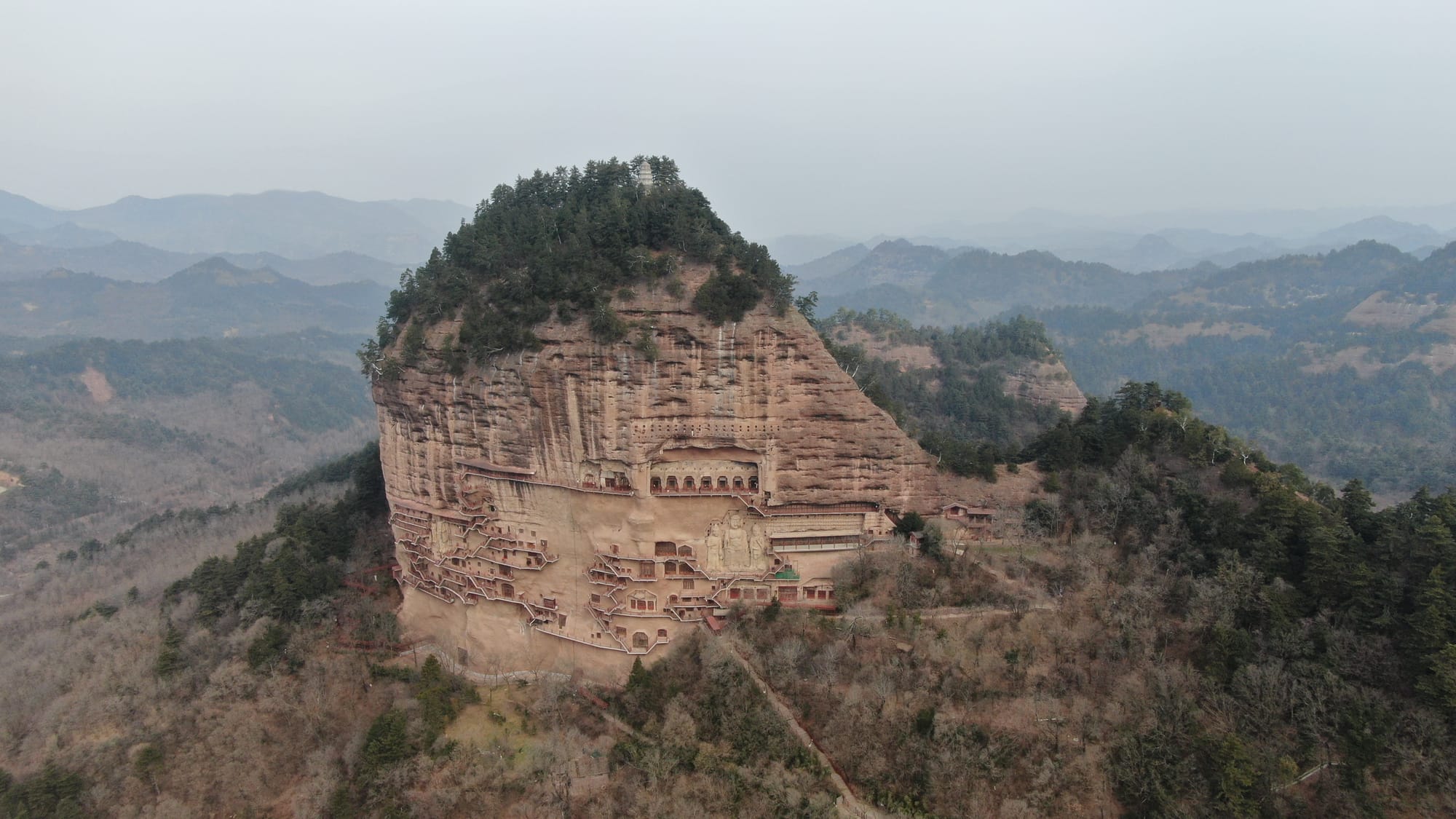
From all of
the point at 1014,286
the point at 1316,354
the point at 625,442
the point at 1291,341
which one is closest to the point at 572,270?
the point at 625,442

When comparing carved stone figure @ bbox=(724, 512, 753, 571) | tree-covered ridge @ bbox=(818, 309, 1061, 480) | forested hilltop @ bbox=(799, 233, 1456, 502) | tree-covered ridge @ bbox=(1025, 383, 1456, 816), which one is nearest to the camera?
tree-covered ridge @ bbox=(1025, 383, 1456, 816)

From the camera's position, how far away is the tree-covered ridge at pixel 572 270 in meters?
25.1

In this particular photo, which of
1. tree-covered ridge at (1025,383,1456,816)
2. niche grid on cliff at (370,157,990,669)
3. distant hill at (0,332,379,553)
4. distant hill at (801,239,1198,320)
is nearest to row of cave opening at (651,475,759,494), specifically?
niche grid on cliff at (370,157,990,669)

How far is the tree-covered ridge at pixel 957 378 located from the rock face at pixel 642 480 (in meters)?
5.33

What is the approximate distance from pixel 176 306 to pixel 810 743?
184 m

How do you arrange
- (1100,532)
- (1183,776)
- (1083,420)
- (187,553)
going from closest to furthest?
(1183,776) < (1100,532) < (1083,420) < (187,553)

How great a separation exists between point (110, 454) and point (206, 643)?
69596 millimetres

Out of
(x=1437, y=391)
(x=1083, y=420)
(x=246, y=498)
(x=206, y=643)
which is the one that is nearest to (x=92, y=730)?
(x=206, y=643)

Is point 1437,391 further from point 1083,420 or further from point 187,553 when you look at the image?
point 187,553

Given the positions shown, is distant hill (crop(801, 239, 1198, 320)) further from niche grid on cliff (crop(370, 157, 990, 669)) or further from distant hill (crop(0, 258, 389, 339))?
niche grid on cliff (crop(370, 157, 990, 669))

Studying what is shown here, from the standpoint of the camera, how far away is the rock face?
24828mm

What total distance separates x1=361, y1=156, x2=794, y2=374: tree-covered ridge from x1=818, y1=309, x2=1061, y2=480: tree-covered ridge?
716cm

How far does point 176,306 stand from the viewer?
16175 cm

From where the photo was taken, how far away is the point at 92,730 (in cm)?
2661
